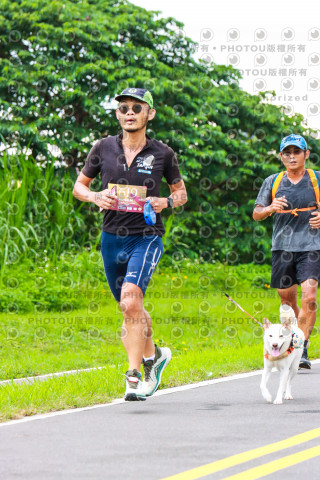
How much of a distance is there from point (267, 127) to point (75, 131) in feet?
17.5

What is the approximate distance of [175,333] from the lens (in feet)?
43.3

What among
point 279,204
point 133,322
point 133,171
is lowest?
point 133,322

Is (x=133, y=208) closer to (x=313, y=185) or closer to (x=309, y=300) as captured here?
Result: (x=313, y=185)

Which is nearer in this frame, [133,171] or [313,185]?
[133,171]

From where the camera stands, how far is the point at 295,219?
9062mm

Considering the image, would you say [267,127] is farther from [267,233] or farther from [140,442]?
[140,442]

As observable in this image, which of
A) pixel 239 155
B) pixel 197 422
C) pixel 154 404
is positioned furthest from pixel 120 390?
pixel 239 155

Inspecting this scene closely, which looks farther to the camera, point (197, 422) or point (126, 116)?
point (126, 116)

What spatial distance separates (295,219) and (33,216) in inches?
328

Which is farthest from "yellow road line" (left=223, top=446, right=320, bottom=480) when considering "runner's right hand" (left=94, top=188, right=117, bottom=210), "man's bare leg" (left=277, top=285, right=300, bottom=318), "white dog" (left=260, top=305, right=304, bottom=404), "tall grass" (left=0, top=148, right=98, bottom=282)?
"tall grass" (left=0, top=148, right=98, bottom=282)

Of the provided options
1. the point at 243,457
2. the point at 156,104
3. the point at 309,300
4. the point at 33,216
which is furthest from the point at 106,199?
the point at 156,104

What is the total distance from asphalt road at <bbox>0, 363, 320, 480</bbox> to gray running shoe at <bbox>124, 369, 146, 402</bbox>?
0.31 feet

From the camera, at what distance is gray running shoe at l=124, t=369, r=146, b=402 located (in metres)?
6.75

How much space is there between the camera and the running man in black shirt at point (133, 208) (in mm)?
7027
